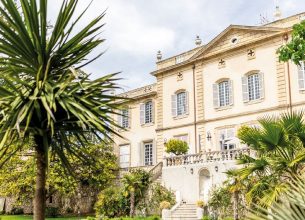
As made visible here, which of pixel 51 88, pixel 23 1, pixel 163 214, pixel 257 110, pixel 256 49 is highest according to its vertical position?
pixel 256 49

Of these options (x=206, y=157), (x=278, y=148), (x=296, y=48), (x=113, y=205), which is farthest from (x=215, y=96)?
(x=296, y=48)

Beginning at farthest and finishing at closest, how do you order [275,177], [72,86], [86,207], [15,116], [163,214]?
[86,207]
[163,214]
[275,177]
[72,86]
[15,116]

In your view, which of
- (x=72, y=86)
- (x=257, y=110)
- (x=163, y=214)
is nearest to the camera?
(x=72, y=86)

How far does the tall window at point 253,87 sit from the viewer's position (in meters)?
23.5

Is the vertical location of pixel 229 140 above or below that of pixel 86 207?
above

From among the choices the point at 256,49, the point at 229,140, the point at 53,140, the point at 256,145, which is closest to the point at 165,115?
the point at 229,140

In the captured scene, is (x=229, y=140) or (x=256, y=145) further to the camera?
(x=229, y=140)

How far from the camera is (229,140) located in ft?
80.1

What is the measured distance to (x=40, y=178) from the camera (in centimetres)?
570

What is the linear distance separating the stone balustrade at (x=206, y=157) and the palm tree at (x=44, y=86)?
49.9 ft

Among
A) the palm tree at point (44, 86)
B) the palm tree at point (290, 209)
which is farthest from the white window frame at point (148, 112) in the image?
the palm tree at point (290, 209)

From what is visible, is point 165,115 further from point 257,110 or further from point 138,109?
point 257,110

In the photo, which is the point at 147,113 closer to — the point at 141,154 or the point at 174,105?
the point at 141,154

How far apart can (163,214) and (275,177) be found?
11646 millimetres
